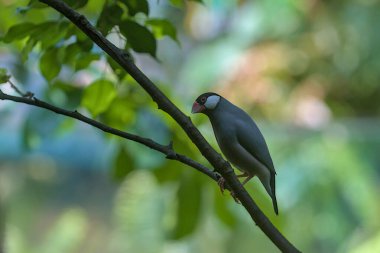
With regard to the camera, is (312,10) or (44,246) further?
(312,10)

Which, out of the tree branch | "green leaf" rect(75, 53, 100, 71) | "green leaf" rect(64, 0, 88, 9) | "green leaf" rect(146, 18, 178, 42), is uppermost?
"green leaf" rect(64, 0, 88, 9)

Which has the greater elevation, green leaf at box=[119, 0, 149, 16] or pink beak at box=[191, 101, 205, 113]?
green leaf at box=[119, 0, 149, 16]

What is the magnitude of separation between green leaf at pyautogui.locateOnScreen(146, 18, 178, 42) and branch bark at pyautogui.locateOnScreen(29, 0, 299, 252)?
0.35m

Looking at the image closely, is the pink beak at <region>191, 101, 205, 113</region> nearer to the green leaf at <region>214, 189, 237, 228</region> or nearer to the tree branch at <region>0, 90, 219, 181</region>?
the tree branch at <region>0, 90, 219, 181</region>

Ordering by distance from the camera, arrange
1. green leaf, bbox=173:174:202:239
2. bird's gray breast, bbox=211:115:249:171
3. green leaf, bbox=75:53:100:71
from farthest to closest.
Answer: green leaf, bbox=173:174:202:239
green leaf, bbox=75:53:100:71
bird's gray breast, bbox=211:115:249:171

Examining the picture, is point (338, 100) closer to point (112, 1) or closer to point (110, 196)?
point (110, 196)

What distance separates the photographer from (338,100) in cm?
350

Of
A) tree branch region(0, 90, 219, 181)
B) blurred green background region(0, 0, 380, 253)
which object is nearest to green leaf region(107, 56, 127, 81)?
blurred green background region(0, 0, 380, 253)

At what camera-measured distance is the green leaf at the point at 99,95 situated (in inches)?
44.3

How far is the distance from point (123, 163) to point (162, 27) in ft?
1.19

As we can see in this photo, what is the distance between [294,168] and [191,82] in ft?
3.74

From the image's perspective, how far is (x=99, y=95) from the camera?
1.14 m

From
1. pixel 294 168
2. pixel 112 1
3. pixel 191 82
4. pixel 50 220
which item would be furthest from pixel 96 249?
pixel 112 1

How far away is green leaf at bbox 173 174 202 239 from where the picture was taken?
4.51ft
